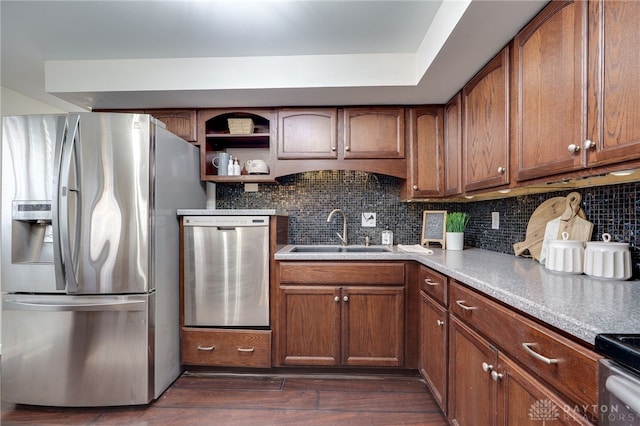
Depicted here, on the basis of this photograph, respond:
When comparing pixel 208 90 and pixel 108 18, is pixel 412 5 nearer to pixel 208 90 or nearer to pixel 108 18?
pixel 208 90

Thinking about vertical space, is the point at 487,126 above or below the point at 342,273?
above

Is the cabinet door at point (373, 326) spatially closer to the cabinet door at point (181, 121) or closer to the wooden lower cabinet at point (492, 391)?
the wooden lower cabinet at point (492, 391)

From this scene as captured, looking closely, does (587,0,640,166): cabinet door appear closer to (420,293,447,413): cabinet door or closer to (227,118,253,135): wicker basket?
(420,293,447,413): cabinet door

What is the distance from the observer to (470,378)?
1258 millimetres

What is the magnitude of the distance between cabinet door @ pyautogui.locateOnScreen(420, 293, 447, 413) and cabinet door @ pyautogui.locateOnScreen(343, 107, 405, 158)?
1.14m

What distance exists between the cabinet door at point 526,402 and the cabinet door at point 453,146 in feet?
4.32

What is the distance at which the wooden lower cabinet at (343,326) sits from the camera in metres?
2.02

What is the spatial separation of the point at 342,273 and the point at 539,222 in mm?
1208

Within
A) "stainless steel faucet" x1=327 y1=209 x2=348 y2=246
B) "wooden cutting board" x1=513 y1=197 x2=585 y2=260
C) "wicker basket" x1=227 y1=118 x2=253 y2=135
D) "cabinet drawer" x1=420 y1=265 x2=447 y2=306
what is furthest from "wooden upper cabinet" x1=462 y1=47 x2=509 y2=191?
"wicker basket" x1=227 y1=118 x2=253 y2=135

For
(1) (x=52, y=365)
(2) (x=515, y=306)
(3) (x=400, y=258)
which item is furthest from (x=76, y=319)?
(2) (x=515, y=306)

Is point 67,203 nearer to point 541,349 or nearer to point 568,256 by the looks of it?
point 541,349

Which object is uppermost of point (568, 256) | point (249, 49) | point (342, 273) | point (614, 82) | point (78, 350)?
point (249, 49)

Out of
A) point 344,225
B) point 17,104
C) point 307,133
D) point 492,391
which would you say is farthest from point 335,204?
point 17,104

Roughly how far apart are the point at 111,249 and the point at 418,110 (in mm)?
2348
